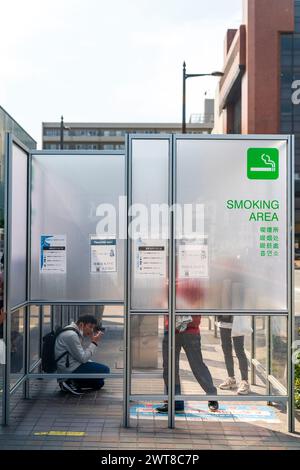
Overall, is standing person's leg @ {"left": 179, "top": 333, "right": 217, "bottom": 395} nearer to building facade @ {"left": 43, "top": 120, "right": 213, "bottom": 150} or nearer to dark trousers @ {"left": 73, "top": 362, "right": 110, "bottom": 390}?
dark trousers @ {"left": 73, "top": 362, "right": 110, "bottom": 390}

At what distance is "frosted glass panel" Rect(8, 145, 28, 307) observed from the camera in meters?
5.34

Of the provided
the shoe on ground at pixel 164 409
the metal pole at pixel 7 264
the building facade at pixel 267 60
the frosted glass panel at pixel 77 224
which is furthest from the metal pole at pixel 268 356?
the building facade at pixel 267 60

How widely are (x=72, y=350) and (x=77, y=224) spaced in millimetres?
1532

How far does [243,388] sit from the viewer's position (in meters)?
5.79

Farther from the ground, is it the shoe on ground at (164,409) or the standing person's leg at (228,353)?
the standing person's leg at (228,353)

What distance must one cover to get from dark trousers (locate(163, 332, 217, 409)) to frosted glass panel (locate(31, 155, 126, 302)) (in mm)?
1070

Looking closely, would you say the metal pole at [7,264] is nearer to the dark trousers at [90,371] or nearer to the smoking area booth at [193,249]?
the smoking area booth at [193,249]

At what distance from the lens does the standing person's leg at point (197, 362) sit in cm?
555

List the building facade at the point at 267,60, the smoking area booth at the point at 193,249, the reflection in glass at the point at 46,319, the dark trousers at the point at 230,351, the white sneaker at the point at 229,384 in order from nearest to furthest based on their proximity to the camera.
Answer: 1. the smoking area booth at the point at 193,249
2. the white sneaker at the point at 229,384
3. the dark trousers at the point at 230,351
4. the reflection in glass at the point at 46,319
5. the building facade at the point at 267,60

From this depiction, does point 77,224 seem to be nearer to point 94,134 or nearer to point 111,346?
point 111,346

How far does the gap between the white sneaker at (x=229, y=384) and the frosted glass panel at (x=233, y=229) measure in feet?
3.08

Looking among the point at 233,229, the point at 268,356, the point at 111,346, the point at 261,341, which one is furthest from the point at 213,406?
the point at 111,346

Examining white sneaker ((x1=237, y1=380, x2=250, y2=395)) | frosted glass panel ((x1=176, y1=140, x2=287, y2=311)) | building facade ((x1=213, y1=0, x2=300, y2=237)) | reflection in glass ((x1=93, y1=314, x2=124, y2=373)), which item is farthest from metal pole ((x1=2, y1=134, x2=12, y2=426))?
building facade ((x1=213, y1=0, x2=300, y2=237))

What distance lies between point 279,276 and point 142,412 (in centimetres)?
209
